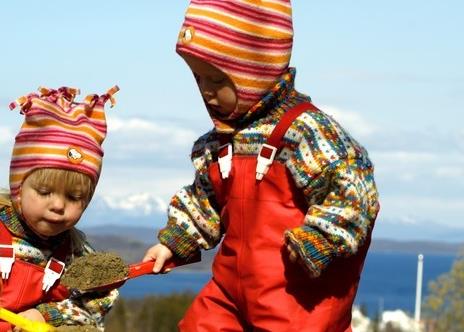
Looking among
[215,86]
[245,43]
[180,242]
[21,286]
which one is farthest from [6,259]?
[245,43]

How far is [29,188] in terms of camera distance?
6.65 meters

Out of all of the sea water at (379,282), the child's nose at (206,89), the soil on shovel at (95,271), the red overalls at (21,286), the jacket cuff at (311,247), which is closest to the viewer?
the jacket cuff at (311,247)

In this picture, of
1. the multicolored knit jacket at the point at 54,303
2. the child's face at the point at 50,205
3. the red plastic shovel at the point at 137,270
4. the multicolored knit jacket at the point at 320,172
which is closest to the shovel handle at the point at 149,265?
the red plastic shovel at the point at 137,270

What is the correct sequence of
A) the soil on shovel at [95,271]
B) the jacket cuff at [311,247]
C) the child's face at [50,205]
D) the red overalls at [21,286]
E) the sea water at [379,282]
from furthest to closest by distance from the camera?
the sea water at [379,282], the red overalls at [21,286], the child's face at [50,205], the soil on shovel at [95,271], the jacket cuff at [311,247]

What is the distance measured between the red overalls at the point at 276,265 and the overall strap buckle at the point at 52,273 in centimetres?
87

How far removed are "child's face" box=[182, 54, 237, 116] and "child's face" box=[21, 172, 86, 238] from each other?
0.76 meters

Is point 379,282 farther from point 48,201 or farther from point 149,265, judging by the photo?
point 48,201

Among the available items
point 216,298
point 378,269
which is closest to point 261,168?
point 216,298

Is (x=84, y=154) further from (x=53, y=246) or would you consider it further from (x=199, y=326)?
(x=199, y=326)

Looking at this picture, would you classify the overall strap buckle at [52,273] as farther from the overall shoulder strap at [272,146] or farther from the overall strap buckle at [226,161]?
the overall shoulder strap at [272,146]

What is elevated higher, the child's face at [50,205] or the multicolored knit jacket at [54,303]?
the child's face at [50,205]

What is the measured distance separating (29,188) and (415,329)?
17289mm

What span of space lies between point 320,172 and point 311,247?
304 mm

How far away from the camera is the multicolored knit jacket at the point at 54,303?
22.1 feet
